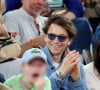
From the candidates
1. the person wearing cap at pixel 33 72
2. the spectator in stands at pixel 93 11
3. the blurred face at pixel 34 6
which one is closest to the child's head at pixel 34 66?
the person wearing cap at pixel 33 72

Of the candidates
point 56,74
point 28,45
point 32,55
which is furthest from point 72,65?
point 28,45

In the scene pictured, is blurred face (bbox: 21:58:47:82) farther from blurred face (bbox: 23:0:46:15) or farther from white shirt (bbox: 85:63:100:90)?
blurred face (bbox: 23:0:46:15)

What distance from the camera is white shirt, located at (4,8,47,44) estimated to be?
9.11ft

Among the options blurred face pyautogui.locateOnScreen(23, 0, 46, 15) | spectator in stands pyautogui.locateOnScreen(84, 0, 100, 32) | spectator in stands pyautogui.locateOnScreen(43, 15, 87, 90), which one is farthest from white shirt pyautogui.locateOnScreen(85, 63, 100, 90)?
spectator in stands pyautogui.locateOnScreen(84, 0, 100, 32)

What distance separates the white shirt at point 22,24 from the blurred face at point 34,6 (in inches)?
2.2

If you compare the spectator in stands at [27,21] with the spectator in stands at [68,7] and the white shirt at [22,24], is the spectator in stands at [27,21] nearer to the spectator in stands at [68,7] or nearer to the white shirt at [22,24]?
the white shirt at [22,24]

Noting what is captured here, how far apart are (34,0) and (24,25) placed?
239 mm

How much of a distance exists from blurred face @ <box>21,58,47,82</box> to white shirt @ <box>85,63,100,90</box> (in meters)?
1.52

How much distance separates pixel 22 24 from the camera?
283 centimetres

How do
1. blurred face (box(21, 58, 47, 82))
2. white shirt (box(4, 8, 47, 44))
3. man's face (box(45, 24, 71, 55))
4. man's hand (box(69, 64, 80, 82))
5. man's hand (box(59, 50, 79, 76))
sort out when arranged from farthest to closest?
white shirt (box(4, 8, 47, 44)) → man's face (box(45, 24, 71, 55)) → man's hand (box(69, 64, 80, 82)) → man's hand (box(59, 50, 79, 76)) → blurred face (box(21, 58, 47, 82))

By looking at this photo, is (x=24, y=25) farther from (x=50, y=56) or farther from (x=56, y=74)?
(x=56, y=74)

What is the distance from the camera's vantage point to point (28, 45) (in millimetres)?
2586

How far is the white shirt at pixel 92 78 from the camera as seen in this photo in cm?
232

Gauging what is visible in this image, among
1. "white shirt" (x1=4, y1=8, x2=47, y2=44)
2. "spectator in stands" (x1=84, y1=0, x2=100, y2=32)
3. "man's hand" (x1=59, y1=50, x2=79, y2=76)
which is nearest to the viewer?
"man's hand" (x1=59, y1=50, x2=79, y2=76)
